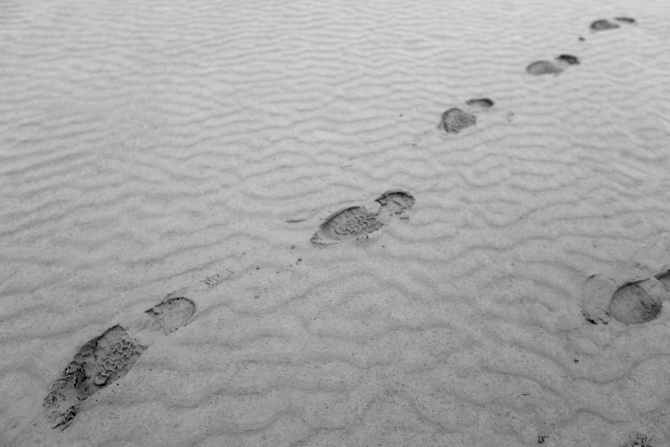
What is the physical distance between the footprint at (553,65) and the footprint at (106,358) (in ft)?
13.2

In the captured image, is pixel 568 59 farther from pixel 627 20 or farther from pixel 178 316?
pixel 178 316

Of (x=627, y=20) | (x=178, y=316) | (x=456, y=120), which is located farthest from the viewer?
(x=627, y=20)

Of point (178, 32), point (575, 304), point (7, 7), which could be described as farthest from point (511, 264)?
point (7, 7)

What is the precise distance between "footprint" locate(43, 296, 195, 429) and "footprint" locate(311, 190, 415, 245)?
92cm

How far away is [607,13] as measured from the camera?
5535 millimetres

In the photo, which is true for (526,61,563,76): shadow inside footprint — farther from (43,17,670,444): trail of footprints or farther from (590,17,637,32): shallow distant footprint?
(43,17,670,444): trail of footprints

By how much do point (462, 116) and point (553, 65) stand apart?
1536 mm

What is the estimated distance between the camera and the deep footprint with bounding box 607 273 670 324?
230cm

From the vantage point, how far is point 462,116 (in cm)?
379

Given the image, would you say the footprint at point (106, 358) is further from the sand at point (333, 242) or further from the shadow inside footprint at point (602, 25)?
the shadow inside footprint at point (602, 25)

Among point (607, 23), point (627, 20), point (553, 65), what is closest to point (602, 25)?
point (607, 23)

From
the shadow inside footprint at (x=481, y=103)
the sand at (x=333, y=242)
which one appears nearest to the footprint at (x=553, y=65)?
the sand at (x=333, y=242)

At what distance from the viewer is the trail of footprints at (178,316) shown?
2.03m

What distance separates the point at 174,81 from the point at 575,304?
3853 mm
